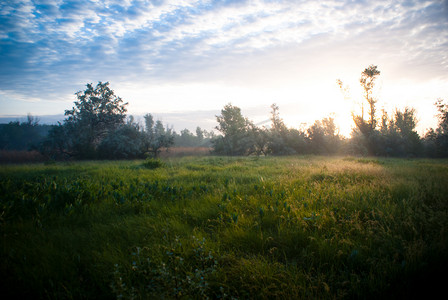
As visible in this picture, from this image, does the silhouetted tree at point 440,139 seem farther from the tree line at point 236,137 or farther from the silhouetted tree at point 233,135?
the silhouetted tree at point 233,135

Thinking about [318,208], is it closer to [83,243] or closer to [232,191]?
[232,191]

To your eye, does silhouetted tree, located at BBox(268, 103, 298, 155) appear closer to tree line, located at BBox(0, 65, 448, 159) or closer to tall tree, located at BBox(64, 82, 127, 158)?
tree line, located at BBox(0, 65, 448, 159)

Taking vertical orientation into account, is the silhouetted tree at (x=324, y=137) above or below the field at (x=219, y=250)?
above

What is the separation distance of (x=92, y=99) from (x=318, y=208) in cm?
2924

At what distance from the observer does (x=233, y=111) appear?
32.1 m

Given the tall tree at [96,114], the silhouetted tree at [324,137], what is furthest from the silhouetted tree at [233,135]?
the tall tree at [96,114]

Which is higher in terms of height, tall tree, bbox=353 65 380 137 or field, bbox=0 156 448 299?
tall tree, bbox=353 65 380 137

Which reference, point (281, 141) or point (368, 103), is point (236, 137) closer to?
point (281, 141)

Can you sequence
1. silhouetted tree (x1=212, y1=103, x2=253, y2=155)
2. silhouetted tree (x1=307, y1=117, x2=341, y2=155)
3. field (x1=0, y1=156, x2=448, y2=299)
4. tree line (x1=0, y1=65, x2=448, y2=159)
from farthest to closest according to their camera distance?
silhouetted tree (x1=212, y1=103, x2=253, y2=155) → silhouetted tree (x1=307, y1=117, x2=341, y2=155) → tree line (x1=0, y1=65, x2=448, y2=159) → field (x1=0, y1=156, x2=448, y2=299)

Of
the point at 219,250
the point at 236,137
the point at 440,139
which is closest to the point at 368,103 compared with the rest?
the point at 440,139

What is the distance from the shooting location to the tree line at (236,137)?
19.4 m

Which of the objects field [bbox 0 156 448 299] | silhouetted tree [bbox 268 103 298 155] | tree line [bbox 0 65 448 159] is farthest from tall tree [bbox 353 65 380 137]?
field [bbox 0 156 448 299]

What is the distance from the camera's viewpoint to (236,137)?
92.6 feet

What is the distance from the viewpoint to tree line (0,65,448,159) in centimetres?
1938
